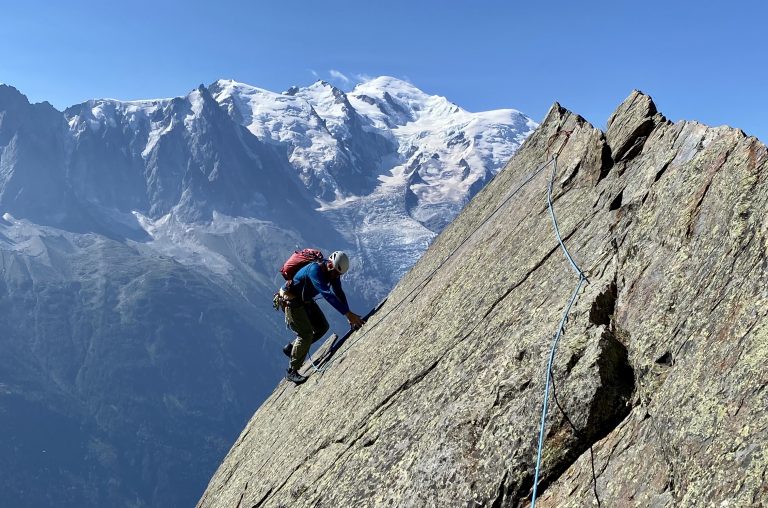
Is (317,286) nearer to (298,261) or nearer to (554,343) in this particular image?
(298,261)

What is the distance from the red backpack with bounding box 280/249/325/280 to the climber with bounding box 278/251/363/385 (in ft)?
0.58

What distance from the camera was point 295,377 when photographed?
68.0 feet

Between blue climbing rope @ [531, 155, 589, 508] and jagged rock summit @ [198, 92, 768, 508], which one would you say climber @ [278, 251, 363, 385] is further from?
blue climbing rope @ [531, 155, 589, 508]

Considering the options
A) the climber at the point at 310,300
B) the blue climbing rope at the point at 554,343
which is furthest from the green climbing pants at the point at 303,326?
the blue climbing rope at the point at 554,343

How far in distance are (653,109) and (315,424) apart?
389 inches

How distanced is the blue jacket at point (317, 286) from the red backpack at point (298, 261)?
216 mm

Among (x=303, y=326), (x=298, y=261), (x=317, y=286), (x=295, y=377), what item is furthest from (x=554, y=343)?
(x=295, y=377)

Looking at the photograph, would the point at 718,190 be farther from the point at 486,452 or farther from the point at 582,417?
the point at 486,452

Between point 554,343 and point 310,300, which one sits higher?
point 554,343

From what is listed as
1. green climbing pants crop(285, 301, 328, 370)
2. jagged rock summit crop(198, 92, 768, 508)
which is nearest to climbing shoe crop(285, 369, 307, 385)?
green climbing pants crop(285, 301, 328, 370)

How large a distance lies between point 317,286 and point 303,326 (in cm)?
240

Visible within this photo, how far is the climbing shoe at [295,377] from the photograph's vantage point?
20.3m

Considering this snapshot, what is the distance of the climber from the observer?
18.0 m

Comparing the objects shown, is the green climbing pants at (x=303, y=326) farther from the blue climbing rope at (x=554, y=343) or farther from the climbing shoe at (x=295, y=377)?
the blue climbing rope at (x=554, y=343)
